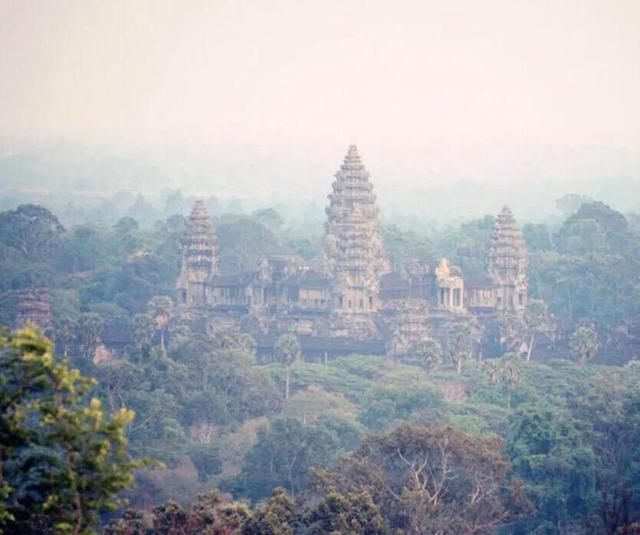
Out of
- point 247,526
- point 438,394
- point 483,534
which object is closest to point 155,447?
point 438,394

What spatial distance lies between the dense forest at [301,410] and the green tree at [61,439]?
4 cm

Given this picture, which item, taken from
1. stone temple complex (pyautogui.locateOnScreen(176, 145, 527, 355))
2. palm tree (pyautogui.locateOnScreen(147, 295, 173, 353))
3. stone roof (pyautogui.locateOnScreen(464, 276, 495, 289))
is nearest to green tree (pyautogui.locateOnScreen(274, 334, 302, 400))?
stone temple complex (pyautogui.locateOnScreen(176, 145, 527, 355))

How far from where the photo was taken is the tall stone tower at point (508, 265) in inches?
3772

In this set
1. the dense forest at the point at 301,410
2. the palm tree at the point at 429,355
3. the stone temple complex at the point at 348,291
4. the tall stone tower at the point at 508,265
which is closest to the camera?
the dense forest at the point at 301,410

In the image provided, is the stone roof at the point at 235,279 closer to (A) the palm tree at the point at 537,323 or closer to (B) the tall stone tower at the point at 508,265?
(B) the tall stone tower at the point at 508,265

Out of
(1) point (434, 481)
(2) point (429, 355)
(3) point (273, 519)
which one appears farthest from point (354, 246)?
(3) point (273, 519)

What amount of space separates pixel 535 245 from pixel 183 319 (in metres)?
28.4

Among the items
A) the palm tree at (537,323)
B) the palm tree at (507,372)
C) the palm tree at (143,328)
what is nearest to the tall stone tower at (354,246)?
the palm tree at (537,323)

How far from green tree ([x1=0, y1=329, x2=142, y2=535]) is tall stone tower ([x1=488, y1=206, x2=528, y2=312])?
2472 inches

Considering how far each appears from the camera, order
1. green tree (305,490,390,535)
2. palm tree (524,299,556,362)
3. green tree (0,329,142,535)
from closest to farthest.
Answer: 1. green tree (0,329,142,535)
2. green tree (305,490,390,535)
3. palm tree (524,299,556,362)

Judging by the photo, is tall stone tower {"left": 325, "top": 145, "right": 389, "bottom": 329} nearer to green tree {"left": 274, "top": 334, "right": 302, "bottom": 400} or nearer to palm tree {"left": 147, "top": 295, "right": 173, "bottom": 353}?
green tree {"left": 274, "top": 334, "right": 302, "bottom": 400}

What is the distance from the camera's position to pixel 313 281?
93875mm

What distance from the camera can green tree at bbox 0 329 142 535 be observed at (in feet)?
108

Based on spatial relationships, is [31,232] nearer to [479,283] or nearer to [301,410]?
[479,283]
